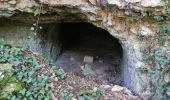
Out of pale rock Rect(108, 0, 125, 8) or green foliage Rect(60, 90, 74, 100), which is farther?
pale rock Rect(108, 0, 125, 8)

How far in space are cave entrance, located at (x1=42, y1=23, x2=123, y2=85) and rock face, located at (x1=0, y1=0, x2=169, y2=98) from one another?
576 mm

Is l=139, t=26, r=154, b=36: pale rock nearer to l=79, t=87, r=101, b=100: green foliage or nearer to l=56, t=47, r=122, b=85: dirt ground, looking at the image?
l=79, t=87, r=101, b=100: green foliage

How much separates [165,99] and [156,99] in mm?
142

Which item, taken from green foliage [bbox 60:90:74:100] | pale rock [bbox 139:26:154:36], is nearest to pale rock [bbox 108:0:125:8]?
pale rock [bbox 139:26:154:36]

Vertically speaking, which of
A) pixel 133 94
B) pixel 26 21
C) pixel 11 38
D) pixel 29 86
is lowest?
pixel 133 94

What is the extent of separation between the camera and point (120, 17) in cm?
384

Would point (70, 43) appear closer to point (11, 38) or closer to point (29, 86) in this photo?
point (11, 38)

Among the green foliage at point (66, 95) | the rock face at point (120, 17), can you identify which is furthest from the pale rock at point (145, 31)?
the green foliage at point (66, 95)

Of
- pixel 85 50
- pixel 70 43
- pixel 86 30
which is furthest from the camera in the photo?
pixel 86 30

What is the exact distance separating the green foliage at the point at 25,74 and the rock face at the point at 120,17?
63 centimetres

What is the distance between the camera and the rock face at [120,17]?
142 inches

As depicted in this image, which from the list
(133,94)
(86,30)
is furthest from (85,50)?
(133,94)

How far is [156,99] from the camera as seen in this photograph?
12.7 feet

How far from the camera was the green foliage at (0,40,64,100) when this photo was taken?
132 inches
